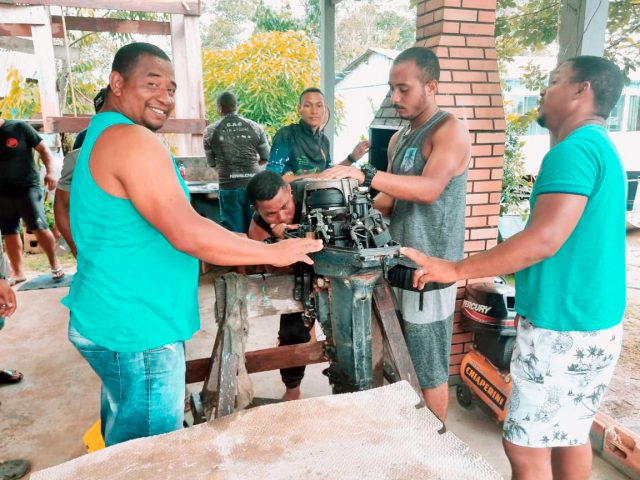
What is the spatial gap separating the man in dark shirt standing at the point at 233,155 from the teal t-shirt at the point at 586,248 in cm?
400

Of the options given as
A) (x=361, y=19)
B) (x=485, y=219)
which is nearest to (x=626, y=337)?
(x=485, y=219)

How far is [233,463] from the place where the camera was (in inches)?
49.9

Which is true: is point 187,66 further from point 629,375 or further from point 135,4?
point 629,375

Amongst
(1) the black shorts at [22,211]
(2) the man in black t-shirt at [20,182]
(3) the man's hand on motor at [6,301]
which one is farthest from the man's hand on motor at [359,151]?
(1) the black shorts at [22,211]

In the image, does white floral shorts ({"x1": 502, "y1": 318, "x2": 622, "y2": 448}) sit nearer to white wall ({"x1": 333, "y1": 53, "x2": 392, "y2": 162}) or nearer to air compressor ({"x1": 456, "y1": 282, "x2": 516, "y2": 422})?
air compressor ({"x1": 456, "y1": 282, "x2": 516, "y2": 422})

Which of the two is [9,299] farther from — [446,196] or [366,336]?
[446,196]

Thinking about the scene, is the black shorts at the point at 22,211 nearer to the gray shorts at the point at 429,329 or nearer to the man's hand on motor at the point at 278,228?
the man's hand on motor at the point at 278,228

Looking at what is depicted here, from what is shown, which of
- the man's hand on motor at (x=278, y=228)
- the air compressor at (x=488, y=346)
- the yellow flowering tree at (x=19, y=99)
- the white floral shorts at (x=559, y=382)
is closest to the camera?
the white floral shorts at (x=559, y=382)

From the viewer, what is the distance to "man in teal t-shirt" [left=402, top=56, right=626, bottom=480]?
63.7 inches

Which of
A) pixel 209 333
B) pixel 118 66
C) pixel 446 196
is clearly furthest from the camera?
pixel 209 333

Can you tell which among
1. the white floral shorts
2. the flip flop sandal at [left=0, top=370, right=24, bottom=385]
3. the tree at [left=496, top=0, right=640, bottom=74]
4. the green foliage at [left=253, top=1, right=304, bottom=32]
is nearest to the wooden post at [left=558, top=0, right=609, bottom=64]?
the tree at [left=496, top=0, right=640, bottom=74]

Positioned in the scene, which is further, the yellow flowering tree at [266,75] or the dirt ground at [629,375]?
the yellow flowering tree at [266,75]

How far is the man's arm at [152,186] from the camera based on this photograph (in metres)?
1.45

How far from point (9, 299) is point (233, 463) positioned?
1.50 m
